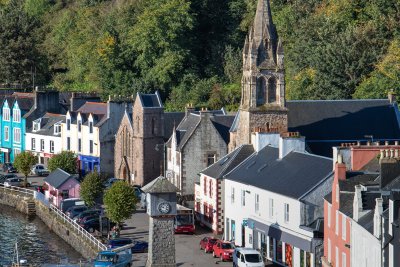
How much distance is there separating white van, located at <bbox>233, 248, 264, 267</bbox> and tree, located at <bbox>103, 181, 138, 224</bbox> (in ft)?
46.2

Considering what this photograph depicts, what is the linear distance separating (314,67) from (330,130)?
750 inches

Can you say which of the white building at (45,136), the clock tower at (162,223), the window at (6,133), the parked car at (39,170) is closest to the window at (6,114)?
the window at (6,133)

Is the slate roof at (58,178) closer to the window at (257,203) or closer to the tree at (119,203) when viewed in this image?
the tree at (119,203)

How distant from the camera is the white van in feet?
187

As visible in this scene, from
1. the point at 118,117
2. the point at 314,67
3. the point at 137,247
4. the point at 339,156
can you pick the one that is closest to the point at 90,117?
the point at 118,117

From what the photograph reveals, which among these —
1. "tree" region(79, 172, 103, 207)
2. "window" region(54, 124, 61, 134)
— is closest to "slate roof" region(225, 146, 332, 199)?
"tree" region(79, 172, 103, 207)

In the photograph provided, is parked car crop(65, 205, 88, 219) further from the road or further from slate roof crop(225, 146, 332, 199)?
slate roof crop(225, 146, 332, 199)

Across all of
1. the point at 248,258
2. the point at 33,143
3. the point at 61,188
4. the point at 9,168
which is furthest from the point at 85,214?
the point at 33,143

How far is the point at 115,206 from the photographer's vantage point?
7044 centimetres

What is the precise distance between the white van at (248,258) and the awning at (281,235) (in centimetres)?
205

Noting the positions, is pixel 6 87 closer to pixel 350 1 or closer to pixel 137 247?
pixel 350 1

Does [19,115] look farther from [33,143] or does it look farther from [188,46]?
[188,46]

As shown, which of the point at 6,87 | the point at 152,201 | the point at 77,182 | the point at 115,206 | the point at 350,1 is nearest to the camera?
the point at 152,201

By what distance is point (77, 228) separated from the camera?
71875 mm
